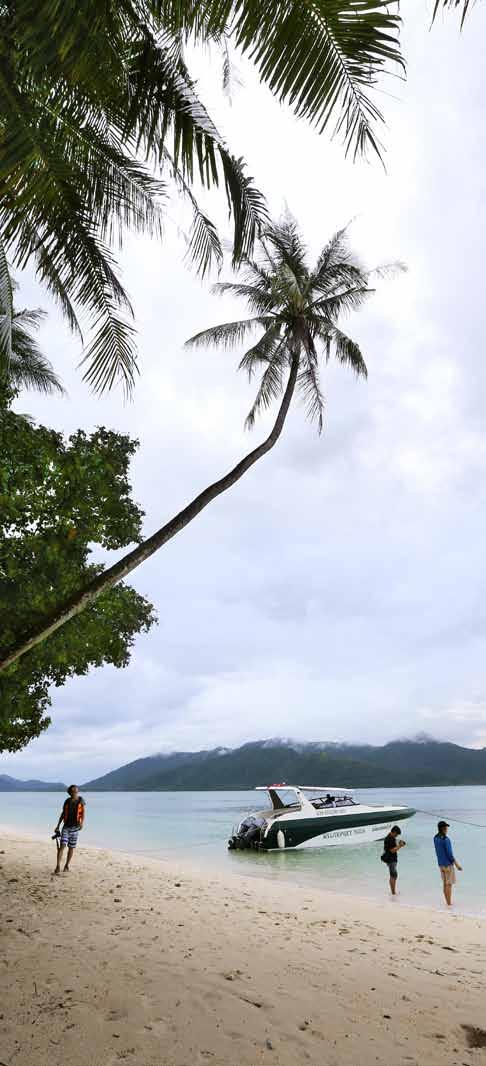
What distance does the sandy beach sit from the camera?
373 centimetres

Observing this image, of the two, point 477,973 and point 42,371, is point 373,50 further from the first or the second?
point 42,371

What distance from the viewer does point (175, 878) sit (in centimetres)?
1334

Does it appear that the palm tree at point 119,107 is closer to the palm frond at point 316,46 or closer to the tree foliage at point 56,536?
the palm frond at point 316,46

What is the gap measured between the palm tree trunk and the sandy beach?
2972 mm

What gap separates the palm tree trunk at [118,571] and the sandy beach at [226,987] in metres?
2.97

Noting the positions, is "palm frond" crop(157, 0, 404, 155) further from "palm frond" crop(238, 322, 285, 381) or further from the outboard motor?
the outboard motor

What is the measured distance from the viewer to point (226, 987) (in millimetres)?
4797

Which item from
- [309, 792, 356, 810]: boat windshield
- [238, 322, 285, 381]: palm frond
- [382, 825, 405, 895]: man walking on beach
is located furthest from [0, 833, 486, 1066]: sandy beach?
[309, 792, 356, 810]: boat windshield

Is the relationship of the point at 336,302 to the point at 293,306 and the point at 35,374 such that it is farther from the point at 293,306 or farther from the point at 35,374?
the point at 35,374

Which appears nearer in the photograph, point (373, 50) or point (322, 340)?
point (373, 50)

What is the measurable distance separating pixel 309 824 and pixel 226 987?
1905 cm

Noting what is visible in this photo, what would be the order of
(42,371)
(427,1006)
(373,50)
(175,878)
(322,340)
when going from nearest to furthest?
(373,50) < (427,1006) < (175,878) < (322,340) < (42,371)

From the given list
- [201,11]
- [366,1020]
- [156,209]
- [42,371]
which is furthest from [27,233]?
[42,371]

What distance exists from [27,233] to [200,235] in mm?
2347
